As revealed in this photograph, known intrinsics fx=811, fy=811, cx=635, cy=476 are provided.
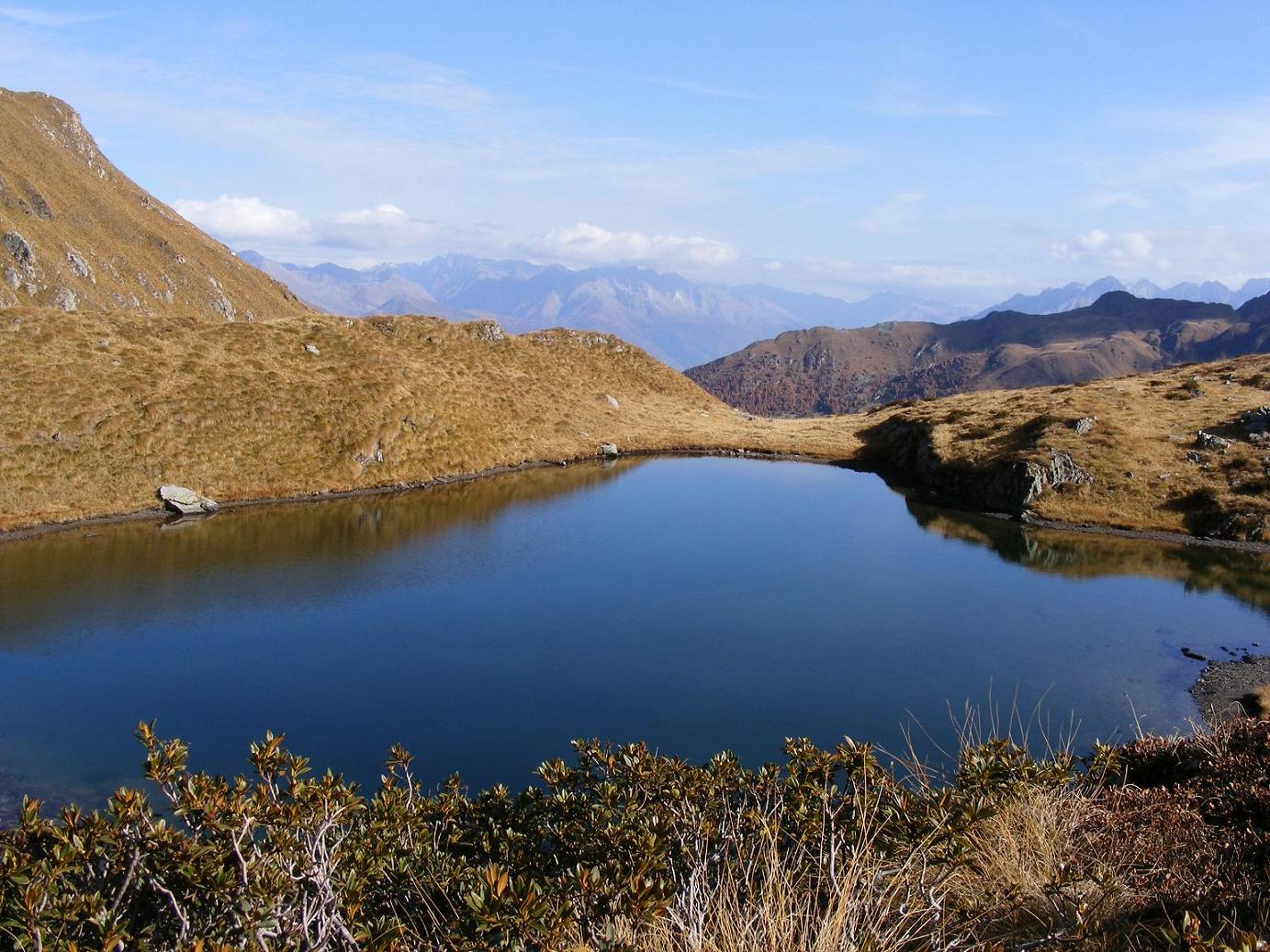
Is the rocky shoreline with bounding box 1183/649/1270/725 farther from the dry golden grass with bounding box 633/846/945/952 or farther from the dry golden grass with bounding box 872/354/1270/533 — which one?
the dry golden grass with bounding box 633/846/945/952

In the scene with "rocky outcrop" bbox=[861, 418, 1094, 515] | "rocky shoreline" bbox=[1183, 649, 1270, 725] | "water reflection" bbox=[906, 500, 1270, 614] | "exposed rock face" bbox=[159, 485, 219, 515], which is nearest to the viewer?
"rocky shoreline" bbox=[1183, 649, 1270, 725]

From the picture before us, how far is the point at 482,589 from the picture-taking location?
40625 millimetres

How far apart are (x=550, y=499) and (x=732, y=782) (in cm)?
5128

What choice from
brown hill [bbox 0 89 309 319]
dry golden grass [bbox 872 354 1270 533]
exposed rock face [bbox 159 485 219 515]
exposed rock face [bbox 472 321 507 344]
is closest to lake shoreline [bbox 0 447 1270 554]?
exposed rock face [bbox 159 485 219 515]

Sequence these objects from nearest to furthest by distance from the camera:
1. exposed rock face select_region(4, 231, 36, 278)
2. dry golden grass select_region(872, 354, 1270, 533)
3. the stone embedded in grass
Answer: dry golden grass select_region(872, 354, 1270, 533), the stone embedded in grass, exposed rock face select_region(4, 231, 36, 278)

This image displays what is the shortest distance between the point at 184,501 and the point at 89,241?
114574 millimetres

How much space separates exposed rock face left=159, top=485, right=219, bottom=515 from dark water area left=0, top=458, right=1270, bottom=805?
154cm

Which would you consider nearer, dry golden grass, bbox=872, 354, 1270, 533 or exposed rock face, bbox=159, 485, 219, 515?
exposed rock face, bbox=159, 485, 219, 515

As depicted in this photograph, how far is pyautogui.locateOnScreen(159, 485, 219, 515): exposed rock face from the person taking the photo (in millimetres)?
51312

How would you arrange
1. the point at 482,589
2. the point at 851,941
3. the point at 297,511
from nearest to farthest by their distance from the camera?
1. the point at 851,941
2. the point at 482,589
3. the point at 297,511

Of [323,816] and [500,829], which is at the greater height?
[323,816]

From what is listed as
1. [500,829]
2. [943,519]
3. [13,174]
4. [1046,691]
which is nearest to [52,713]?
[500,829]

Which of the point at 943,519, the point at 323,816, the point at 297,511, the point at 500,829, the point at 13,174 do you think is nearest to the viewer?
the point at 323,816

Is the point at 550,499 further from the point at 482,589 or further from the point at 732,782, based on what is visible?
the point at 732,782
